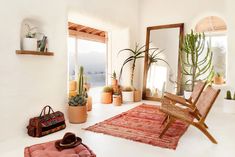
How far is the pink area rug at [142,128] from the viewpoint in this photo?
2.90m

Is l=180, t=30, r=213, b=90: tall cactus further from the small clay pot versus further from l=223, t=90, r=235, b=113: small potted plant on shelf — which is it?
l=223, t=90, r=235, b=113: small potted plant on shelf

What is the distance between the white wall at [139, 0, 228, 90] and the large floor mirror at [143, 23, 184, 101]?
0.20m

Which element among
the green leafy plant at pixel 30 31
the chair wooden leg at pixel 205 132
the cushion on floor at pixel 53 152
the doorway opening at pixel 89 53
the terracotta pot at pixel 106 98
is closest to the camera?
the cushion on floor at pixel 53 152

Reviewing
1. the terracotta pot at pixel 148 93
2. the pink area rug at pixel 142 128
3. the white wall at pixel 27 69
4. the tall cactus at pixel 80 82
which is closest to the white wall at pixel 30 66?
the white wall at pixel 27 69

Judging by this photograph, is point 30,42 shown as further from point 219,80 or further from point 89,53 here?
point 89,53

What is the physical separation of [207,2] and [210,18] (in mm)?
471

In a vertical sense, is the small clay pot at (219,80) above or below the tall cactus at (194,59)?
below

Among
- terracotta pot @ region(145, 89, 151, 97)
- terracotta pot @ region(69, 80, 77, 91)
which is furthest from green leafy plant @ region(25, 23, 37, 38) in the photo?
terracotta pot @ region(145, 89, 151, 97)

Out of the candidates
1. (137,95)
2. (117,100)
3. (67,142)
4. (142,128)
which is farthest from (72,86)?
(67,142)

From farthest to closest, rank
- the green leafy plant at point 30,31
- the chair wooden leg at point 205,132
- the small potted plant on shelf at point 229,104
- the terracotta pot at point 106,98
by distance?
the terracotta pot at point 106,98 < the small potted plant on shelf at point 229,104 < the green leafy plant at point 30,31 < the chair wooden leg at point 205,132

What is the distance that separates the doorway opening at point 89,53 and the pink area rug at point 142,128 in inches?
109

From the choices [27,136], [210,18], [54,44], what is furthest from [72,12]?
[210,18]

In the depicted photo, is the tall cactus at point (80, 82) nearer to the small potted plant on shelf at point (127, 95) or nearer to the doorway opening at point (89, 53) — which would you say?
the small potted plant on shelf at point (127, 95)

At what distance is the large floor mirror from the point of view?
5.70 metres
